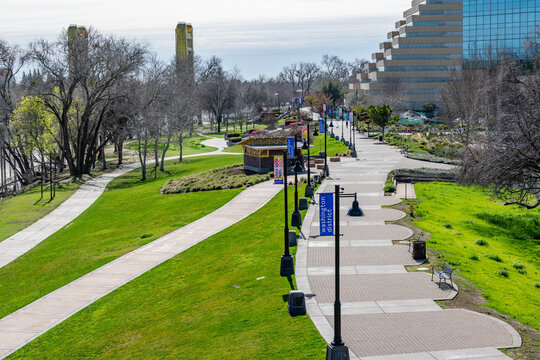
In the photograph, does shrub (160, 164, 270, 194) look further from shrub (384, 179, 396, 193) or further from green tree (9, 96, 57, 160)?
green tree (9, 96, 57, 160)

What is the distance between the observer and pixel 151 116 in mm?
72250

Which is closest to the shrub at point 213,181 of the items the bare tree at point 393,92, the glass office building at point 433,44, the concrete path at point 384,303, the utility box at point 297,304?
the concrete path at point 384,303

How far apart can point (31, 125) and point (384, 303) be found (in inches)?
2402

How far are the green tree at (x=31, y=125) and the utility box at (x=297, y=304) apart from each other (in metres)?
58.2

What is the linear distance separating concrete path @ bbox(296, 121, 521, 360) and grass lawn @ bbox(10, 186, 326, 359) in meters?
1.15

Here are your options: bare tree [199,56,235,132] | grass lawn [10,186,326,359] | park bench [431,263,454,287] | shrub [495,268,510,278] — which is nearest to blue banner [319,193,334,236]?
grass lawn [10,186,326,359]

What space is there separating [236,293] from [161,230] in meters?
17.4

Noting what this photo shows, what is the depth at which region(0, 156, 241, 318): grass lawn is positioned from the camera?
1260 inches

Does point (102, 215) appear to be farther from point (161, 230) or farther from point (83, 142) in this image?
point (83, 142)

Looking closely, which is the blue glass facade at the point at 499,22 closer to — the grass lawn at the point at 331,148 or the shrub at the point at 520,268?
the grass lawn at the point at 331,148

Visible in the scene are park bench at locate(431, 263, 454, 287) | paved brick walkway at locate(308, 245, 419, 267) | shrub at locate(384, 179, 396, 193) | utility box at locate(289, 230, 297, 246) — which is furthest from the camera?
shrub at locate(384, 179, 396, 193)

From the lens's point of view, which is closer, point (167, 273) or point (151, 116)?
point (167, 273)

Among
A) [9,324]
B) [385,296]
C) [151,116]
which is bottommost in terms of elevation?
[9,324]

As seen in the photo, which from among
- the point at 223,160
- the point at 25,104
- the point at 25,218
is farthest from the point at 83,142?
the point at 25,218
